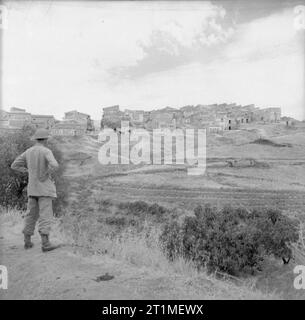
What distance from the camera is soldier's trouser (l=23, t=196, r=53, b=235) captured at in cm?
501

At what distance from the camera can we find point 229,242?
9.70m

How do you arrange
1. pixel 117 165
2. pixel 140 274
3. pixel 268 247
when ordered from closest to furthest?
1. pixel 140 274
2. pixel 268 247
3. pixel 117 165

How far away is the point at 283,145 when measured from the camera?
1916 inches

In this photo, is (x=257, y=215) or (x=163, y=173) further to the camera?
(x=163, y=173)

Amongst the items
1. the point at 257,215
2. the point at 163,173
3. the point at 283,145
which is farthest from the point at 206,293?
the point at 283,145

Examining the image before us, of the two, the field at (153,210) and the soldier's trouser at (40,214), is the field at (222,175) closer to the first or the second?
the field at (153,210)

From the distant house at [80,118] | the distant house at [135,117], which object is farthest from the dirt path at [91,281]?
the distant house at [135,117]

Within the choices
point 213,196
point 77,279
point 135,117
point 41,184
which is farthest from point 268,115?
point 77,279

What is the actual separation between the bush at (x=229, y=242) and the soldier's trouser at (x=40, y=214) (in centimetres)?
365

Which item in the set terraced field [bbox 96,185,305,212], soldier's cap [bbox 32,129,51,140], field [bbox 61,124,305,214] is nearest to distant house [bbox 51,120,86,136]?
field [bbox 61,124,305,214]

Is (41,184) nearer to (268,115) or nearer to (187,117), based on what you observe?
(268,115)

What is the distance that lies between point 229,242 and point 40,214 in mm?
5771

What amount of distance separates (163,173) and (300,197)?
14534 millimetres

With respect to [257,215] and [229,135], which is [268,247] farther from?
[229,135]
